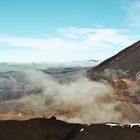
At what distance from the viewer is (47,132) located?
32031 mm

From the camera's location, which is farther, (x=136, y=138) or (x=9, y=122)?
(x=9, y=122)

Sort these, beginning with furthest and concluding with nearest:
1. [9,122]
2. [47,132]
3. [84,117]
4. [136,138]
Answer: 1. [84,117]
2. [9,122]
3. [47,132]
4. [136,138]

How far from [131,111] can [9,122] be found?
480 ft

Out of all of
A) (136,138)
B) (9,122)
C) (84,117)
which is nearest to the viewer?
(136,138)

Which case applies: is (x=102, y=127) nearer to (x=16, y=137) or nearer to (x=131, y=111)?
(x=16, y=137)

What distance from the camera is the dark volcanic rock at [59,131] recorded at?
30078mm

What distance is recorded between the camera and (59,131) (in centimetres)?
3178

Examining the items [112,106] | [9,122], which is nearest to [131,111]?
[112,106]

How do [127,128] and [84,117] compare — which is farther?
[84,117]

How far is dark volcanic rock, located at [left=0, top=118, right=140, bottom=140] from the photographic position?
30078 millimetres

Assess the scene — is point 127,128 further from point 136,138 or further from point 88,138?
point 88,138

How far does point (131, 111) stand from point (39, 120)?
147369 millimetres

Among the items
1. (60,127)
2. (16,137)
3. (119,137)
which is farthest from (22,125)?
(119,137)

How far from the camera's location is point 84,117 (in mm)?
174250
